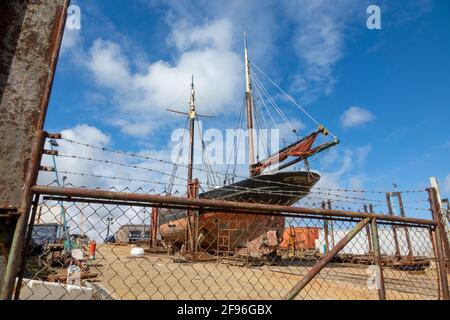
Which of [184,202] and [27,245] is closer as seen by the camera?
[27,245]

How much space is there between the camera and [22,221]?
1684 mm

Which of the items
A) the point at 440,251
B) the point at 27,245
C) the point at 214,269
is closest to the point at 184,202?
the point at 27,245

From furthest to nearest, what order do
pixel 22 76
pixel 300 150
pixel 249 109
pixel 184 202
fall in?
pixel 249 109 < pixel 300 150 < pixel 184 202 < pixel 22 76

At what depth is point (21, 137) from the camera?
1803 mm

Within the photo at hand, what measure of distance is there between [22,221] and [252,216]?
40.0 ft

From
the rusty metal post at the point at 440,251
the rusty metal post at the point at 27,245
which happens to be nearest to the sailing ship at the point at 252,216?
the rusty metal post at the point at 440,251

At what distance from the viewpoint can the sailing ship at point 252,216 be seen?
14852 mm

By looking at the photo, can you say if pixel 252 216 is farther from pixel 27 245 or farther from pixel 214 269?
pixel 27 245

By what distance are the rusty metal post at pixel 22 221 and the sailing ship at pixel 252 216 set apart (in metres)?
10.0

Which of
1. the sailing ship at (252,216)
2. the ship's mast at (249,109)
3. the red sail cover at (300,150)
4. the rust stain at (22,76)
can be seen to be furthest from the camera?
the ship's mast at (249,109)

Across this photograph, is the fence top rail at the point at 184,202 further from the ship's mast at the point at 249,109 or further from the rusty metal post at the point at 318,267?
the ship's mast at the point at 249,109

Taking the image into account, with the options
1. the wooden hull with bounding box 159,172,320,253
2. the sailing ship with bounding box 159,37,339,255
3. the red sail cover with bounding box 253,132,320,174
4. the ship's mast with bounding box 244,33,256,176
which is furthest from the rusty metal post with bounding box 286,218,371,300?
the ship's mast with bounding box 244,33,256,176
